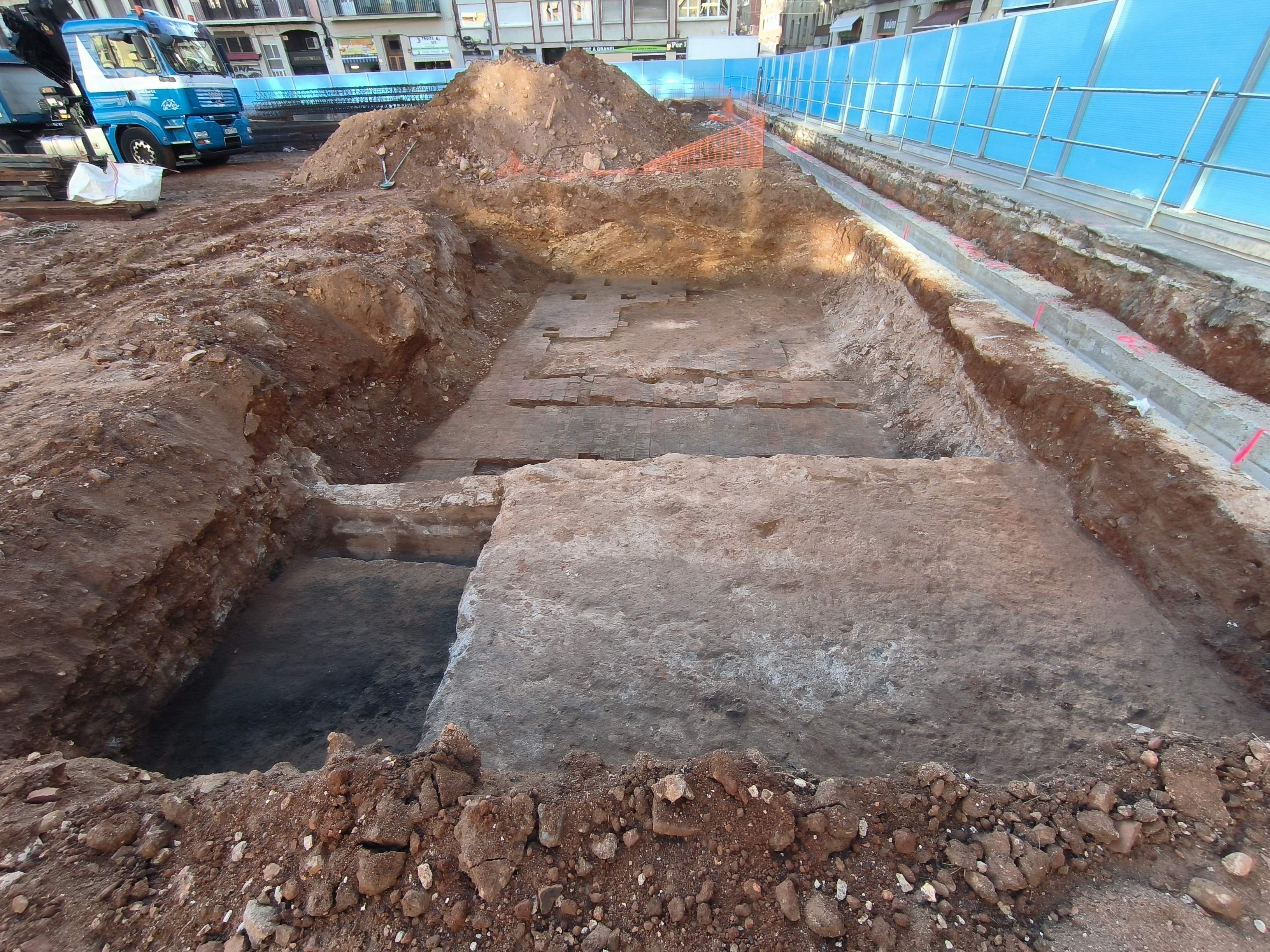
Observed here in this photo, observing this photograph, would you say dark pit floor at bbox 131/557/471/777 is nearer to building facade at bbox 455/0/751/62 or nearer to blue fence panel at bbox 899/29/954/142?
blue fence panel at bbox 899/29/954/142

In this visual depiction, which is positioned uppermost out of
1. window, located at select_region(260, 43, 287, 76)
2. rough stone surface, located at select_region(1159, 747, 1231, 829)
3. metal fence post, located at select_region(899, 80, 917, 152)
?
window, located at select_region(260, 43, 287, 76)

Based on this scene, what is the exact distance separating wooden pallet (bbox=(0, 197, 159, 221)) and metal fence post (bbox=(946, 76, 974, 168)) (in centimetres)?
1303

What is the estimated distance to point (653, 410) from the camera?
242 inches

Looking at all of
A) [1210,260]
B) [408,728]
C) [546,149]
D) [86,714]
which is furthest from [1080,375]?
[546,149]

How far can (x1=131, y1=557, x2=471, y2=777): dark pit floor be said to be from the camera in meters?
3.05

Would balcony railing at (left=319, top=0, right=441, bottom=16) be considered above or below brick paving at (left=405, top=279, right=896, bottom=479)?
above

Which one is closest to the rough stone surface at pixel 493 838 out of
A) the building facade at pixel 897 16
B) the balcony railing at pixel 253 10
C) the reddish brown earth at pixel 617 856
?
the reddish brown earth at pixel 617 856

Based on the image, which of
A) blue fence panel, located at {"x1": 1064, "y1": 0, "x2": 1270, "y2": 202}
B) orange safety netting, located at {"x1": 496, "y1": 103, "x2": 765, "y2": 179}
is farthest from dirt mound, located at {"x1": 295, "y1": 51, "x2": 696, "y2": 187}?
blue fence panel, located at {"x1": 1064, "y1": 0, "x2": 1270, "y2": 202}

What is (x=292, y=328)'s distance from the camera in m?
5.38

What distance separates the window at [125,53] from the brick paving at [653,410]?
1150cm

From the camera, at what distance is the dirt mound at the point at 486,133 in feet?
34.3

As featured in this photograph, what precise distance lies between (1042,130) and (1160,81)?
4.27 ft

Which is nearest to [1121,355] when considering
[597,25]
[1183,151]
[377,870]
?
[1183,151]

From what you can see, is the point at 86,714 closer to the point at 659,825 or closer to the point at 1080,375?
the point at 659,825
